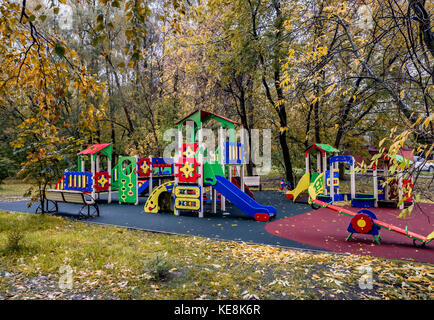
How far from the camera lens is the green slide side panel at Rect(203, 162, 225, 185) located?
30.1 feet

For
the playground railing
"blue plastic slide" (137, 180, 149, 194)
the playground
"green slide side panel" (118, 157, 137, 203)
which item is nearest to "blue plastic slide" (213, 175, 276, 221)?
the playground

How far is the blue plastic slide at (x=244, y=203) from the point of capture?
336 inches

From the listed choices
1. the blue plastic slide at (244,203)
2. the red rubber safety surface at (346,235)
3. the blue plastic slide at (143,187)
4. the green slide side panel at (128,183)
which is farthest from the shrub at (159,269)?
the blue plastic slide at (143,187)

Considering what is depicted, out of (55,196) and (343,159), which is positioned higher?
(343,159)

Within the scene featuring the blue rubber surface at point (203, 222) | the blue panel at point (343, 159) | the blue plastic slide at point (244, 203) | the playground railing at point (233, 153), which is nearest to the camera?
the blue rubber surface at point (203, 222)

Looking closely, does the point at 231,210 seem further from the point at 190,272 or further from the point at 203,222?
the point at 190,272

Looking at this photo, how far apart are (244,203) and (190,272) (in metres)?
4.80

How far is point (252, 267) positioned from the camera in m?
4.30

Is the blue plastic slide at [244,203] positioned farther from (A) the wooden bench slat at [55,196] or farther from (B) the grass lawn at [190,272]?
(A) the wooden bench slat at [55,196]

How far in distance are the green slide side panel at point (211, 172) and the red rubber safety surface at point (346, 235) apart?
7.47ft

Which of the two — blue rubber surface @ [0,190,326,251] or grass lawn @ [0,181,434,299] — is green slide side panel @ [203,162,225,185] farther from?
grass lawn @ [0,181,434,299]

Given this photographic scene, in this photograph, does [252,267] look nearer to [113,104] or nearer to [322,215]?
[322,215]

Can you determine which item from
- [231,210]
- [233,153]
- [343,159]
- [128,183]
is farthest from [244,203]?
[128,183]

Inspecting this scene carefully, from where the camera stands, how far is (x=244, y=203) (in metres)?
8.76
